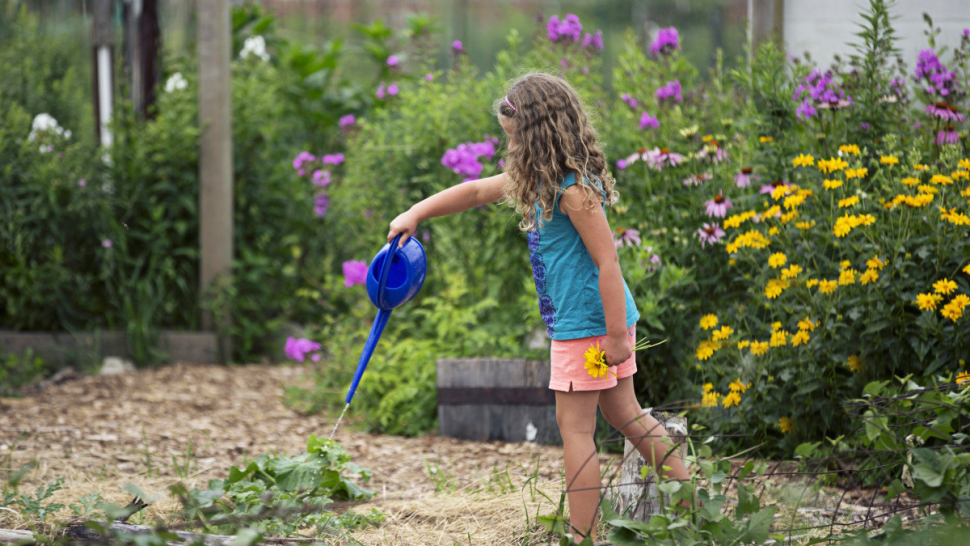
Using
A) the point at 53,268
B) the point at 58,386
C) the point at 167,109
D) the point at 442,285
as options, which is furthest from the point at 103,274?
the point at 442,285

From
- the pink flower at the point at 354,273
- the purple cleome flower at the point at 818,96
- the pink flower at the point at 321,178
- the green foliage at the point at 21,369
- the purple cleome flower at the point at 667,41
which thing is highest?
the purple cleome flower at the point at 667,41

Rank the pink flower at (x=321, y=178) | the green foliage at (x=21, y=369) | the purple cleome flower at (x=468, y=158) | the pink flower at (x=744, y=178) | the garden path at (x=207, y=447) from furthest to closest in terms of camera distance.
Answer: the pink flower at (x=321, y=178)
the green foliage at (x=21, y=369)
the purple cleome flower at (x=468, y=158)
the pink flower at (x=744, y=178)
the garden path at (x=207, y=447)

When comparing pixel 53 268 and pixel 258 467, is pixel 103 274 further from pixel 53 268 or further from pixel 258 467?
pixel 258 467

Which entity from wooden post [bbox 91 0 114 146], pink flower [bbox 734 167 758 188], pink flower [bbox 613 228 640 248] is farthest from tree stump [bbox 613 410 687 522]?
wooden post [bbox 91 0 114 146]

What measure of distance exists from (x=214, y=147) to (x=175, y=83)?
21.5 inches

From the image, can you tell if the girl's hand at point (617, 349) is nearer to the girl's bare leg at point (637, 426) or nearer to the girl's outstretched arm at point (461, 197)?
the girl's bare leg at point (637, 426)

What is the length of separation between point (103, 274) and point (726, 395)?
3.49 m

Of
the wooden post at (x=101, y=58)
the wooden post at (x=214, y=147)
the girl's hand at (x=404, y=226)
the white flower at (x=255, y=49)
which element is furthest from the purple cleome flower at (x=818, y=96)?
the wooden post at (x=101, y=58)

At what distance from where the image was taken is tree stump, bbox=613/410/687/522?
2.32 metres

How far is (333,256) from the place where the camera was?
5.52 metres

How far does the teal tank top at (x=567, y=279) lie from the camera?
221 cm

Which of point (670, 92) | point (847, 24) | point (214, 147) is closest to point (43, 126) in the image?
point (214, 147)

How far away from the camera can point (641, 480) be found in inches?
91.6

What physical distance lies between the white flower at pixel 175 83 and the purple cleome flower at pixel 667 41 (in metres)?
2.90
